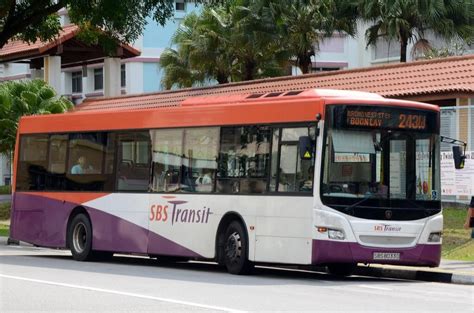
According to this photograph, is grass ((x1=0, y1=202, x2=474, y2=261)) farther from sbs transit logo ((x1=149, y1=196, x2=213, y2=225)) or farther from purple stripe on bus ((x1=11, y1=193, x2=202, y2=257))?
purple stripe on bus ((x1=11, y1=193, x2=202, y2=257))

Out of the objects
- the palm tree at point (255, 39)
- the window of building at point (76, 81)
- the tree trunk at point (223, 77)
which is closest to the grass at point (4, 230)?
the palm tree at point (255, 39)

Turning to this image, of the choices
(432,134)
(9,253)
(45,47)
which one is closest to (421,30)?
(45,47)

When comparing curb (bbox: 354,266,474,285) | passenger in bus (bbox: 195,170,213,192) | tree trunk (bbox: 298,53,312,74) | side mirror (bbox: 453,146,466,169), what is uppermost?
tree trunk (bbox: 298,53,312,74)

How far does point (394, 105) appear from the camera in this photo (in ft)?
60.3

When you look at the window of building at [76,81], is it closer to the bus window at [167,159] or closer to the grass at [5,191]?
the grass at [5,191]

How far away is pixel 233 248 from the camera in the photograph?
1917 cm

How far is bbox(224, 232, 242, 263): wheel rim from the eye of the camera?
19031 millimetres

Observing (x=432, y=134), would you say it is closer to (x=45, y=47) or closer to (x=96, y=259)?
(x=96, y=259)

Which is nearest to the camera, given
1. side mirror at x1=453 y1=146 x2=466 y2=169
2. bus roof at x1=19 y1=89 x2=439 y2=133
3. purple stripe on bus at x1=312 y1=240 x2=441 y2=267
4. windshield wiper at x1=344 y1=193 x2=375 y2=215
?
purple stripe on bus at x1=312 y1=240 x2=441 y2=267

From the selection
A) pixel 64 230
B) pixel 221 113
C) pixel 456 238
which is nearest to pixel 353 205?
pixel 221 113

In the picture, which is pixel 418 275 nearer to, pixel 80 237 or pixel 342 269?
pixel 342 269

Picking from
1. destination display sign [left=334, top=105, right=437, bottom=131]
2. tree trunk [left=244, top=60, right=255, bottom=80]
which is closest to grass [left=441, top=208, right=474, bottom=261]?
destination display sign [left=334, top=105, right=437, bottom=131]

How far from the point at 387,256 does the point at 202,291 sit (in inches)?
146

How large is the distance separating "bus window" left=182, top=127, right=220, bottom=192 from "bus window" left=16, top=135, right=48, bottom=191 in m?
4.80
